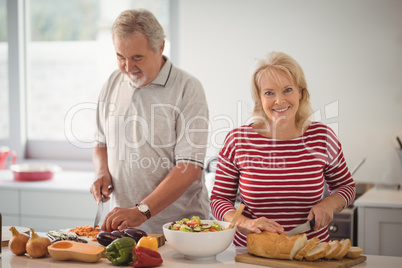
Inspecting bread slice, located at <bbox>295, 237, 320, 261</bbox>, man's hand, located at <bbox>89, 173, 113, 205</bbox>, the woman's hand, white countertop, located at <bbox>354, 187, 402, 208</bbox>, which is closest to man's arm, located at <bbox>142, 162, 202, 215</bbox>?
man's hand, located at <bbox>89, 173, 113, 205</bbox>

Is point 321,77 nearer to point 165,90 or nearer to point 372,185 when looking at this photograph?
point 372,185

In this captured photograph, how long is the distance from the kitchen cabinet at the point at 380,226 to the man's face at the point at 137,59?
1.31 m

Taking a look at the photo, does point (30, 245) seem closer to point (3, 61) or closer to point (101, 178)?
point (101, 178)

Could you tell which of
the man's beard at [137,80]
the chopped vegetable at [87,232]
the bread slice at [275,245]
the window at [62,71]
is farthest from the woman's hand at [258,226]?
the window at [62,71]

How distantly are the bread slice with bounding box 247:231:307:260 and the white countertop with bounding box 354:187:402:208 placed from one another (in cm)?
125

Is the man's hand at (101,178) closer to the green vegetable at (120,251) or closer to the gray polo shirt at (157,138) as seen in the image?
the gray polo shirt at (157,138)

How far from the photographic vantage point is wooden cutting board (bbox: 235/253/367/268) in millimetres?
1483

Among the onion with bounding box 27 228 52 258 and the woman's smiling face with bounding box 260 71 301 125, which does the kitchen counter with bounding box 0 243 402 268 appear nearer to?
the onion with bounding box 27 228 52 258

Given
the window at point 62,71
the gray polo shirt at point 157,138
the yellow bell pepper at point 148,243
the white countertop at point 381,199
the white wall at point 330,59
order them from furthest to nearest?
the window at point 62,71, the white wall at point 330,59, the white countertop at point 381,199, the gray polo shirt at point 157,138, the yellow bell pepper at point 148,243

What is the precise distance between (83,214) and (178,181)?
56.0 inches

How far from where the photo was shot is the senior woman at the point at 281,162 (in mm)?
1826

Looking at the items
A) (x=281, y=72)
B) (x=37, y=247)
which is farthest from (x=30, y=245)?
(x=281, y=72)

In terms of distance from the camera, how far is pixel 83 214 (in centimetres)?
324

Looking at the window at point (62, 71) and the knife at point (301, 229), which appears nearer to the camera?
the knife at point (301, 229)
